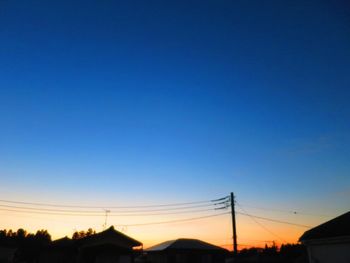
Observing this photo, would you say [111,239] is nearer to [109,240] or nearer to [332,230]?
[109,240]

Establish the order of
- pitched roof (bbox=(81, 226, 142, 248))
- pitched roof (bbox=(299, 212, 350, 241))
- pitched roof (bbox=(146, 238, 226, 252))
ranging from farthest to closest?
pitched roof (bbox=(146, 238, 226, 252))
pitched roof (bbox=(81, 226, 142, 248))
pitched roof (bbox=(299, 212, 350, 241))

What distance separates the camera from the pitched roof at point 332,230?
18.1 m

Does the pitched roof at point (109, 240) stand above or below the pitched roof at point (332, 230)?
below

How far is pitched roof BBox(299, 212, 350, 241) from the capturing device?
18094 millimetres

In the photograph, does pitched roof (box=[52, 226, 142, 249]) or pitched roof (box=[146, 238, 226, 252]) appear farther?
Answer: pitched roof (box=[146, 238, 226, 252])

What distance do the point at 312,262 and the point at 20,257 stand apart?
5313 cm

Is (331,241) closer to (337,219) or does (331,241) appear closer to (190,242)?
(337,219)

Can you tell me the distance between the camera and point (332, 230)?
62.6ft

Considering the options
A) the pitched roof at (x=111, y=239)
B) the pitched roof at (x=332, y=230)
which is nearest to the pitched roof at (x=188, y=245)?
the pitched roof at (x=111, y=239)

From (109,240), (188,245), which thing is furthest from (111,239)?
(188,245)

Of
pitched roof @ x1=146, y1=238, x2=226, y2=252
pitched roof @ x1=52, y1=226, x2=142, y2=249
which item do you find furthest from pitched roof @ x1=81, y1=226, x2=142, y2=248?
pitched roof @ x1=146, y1=238, x2=226, y2=252

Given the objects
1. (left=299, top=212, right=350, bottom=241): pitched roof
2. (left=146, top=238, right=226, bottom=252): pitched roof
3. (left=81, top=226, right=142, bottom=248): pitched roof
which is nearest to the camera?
(left=299, top=212, right=350, bottom=241): pitched roof

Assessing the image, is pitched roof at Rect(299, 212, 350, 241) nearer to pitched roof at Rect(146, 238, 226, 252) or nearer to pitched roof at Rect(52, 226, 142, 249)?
pitched roof at Rect(52, 226, 142, 249)

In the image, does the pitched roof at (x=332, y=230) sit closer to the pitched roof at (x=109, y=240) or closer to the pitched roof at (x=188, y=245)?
the pitched roof at (x=109, y=240)
